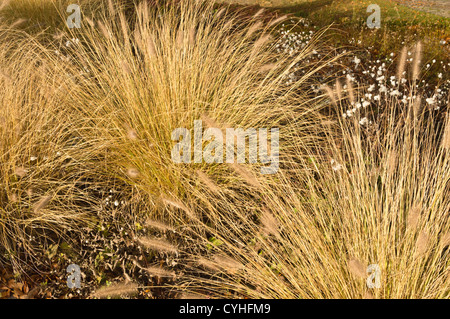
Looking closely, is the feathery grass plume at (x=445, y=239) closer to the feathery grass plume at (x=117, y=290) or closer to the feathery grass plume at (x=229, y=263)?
the feathery grass plume at (x=229, y=263)

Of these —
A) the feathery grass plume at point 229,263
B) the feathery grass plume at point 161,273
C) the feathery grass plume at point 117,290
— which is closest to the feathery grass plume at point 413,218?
the feathery grass plume at point 229,263

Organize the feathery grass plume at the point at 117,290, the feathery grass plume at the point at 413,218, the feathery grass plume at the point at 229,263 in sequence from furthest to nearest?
the feathery grass plume at the point at 117,290
the feathery grass plume at the point at 229,263
the feathery grass plume at the point at 413,218

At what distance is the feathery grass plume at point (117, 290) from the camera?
8.34 feet

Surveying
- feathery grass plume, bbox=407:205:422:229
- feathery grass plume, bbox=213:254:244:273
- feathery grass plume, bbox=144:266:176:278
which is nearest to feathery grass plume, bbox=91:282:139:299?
feathery grass plume, bbox=144:266:176:278

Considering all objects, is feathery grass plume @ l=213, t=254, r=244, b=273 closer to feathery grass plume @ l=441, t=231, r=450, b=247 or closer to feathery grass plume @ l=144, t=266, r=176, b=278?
feathery grass plume @ l=144, t=266, r=176, b=278

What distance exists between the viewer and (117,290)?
2.56 meters

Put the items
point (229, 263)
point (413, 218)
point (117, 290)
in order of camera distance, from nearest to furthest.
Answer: point (413, 218)
point (229, 263)
point (117, 290)

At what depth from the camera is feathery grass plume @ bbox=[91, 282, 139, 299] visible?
2.54 m

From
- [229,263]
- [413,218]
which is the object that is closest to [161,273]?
[229,263]

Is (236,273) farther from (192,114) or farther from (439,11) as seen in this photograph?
(439,11)

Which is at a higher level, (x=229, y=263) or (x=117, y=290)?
(x=229, y=263)

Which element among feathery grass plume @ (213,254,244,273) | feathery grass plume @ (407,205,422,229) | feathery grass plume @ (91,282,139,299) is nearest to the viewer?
feathery grass plume @ (407,205,422,229)

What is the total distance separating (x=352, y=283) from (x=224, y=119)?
1.70 metres

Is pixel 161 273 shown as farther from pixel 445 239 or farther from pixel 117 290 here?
pixel 445 239
